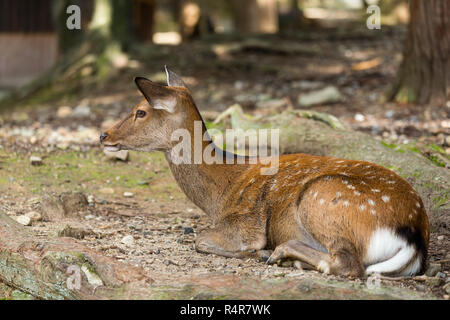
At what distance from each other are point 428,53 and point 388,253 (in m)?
5.31

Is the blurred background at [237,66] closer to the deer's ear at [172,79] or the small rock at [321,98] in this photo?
the small rock at [321,98]

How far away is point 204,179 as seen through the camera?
484 centimetres

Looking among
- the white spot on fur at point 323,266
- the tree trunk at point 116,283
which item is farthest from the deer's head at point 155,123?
the white spot on fur at point 323,266

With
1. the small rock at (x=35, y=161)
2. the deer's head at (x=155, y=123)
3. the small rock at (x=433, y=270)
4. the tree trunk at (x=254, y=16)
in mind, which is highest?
the tree trunk at (x=254, y=16)

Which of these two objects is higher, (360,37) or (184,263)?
A: (360,37)

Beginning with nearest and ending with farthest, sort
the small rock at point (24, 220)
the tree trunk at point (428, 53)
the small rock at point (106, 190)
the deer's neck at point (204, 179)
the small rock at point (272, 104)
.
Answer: the deer's neck at point (204, 179)
the small rock at point (24, 220)
the small rock at point (106, 190)
the tree trunk at point (428, 53)
the small rock at point (272, 104)

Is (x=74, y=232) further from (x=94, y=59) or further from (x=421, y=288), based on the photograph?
(x=94, y=59)

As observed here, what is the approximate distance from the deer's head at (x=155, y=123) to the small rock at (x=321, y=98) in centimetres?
502

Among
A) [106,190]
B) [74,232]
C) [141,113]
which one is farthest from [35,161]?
[141,113]

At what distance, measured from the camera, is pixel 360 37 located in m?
14.5

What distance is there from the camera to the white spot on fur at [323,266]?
3.90 m
